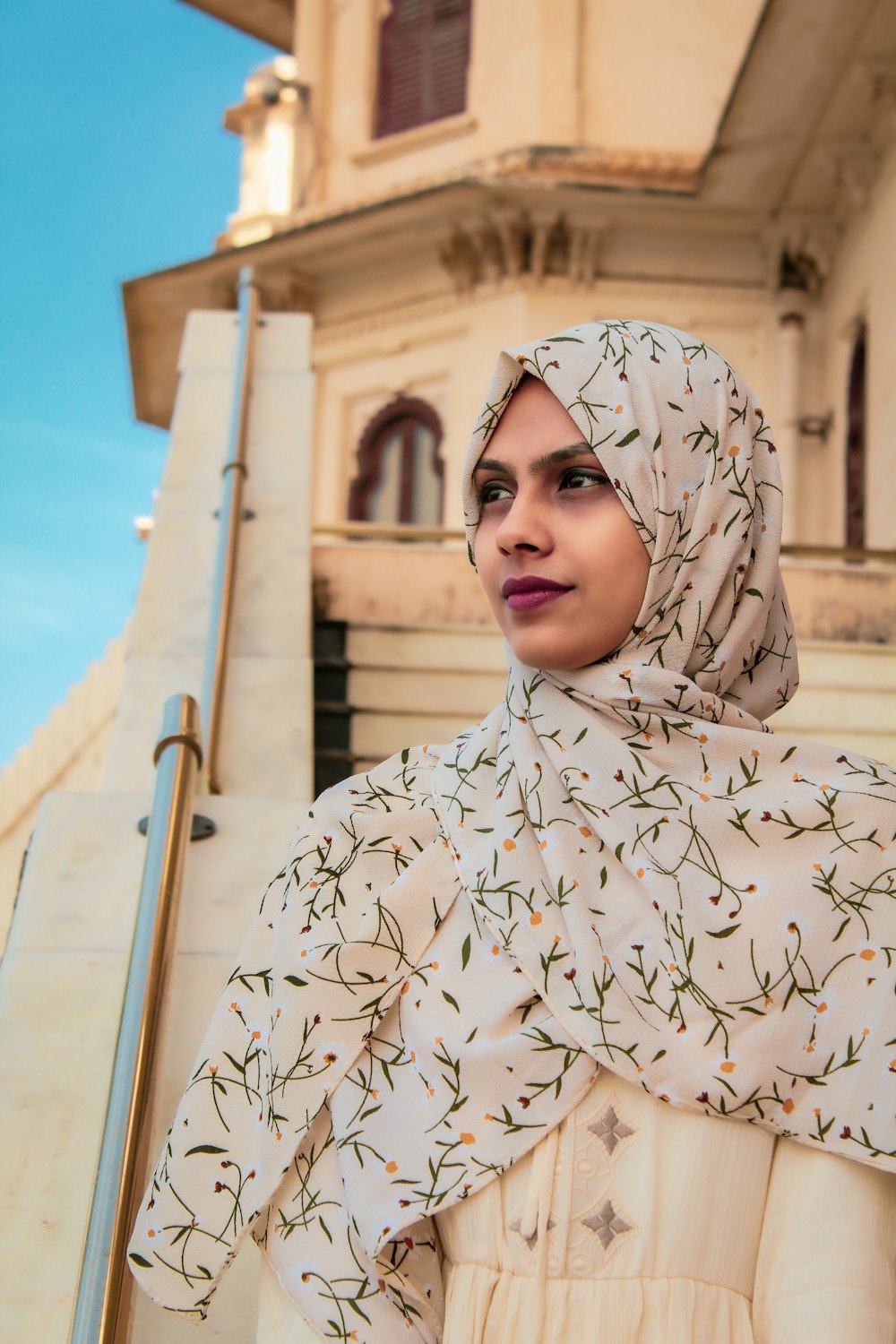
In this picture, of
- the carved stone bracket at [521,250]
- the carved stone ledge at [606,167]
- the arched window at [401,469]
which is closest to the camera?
the carved stone ledge at [606,167]

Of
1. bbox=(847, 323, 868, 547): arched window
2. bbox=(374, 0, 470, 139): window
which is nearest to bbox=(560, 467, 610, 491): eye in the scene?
bbox=(847, 323, 868, 547): arched window

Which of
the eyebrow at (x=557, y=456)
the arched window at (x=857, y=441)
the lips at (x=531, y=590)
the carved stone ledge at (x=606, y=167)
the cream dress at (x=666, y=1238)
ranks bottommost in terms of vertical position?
the cream dress at (x=666, y=1238)

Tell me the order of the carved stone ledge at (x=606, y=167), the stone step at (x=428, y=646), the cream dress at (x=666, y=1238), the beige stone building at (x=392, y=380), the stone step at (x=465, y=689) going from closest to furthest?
the cream dress at (x=666, y=1238), the beige stone building at (x=392, y=380), the stone step at (x=465, y=689), the stone step at (x=428, y=646), the carved stone ledge at (x=606, y=167)

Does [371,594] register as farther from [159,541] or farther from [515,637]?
[515,637]

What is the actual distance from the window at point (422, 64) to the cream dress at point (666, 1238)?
39.1 feet

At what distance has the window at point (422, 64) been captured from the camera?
486 inches

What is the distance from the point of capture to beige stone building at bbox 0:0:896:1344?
259 cm

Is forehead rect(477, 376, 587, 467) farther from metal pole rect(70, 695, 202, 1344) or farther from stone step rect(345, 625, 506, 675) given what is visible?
stone step rect(345, 625, 506, 675)

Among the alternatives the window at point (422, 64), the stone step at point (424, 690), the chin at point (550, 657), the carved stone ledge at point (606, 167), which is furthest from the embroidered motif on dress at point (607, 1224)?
the window at point (422, 64)

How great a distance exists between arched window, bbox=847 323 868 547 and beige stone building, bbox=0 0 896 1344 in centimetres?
2

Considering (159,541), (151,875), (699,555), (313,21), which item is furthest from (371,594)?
(313,21)

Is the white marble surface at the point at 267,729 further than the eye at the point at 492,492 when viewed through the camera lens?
Yes

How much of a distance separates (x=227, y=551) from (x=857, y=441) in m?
7.25

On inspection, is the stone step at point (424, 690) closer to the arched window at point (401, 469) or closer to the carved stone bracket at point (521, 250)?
the arched window at point (401, 469)
